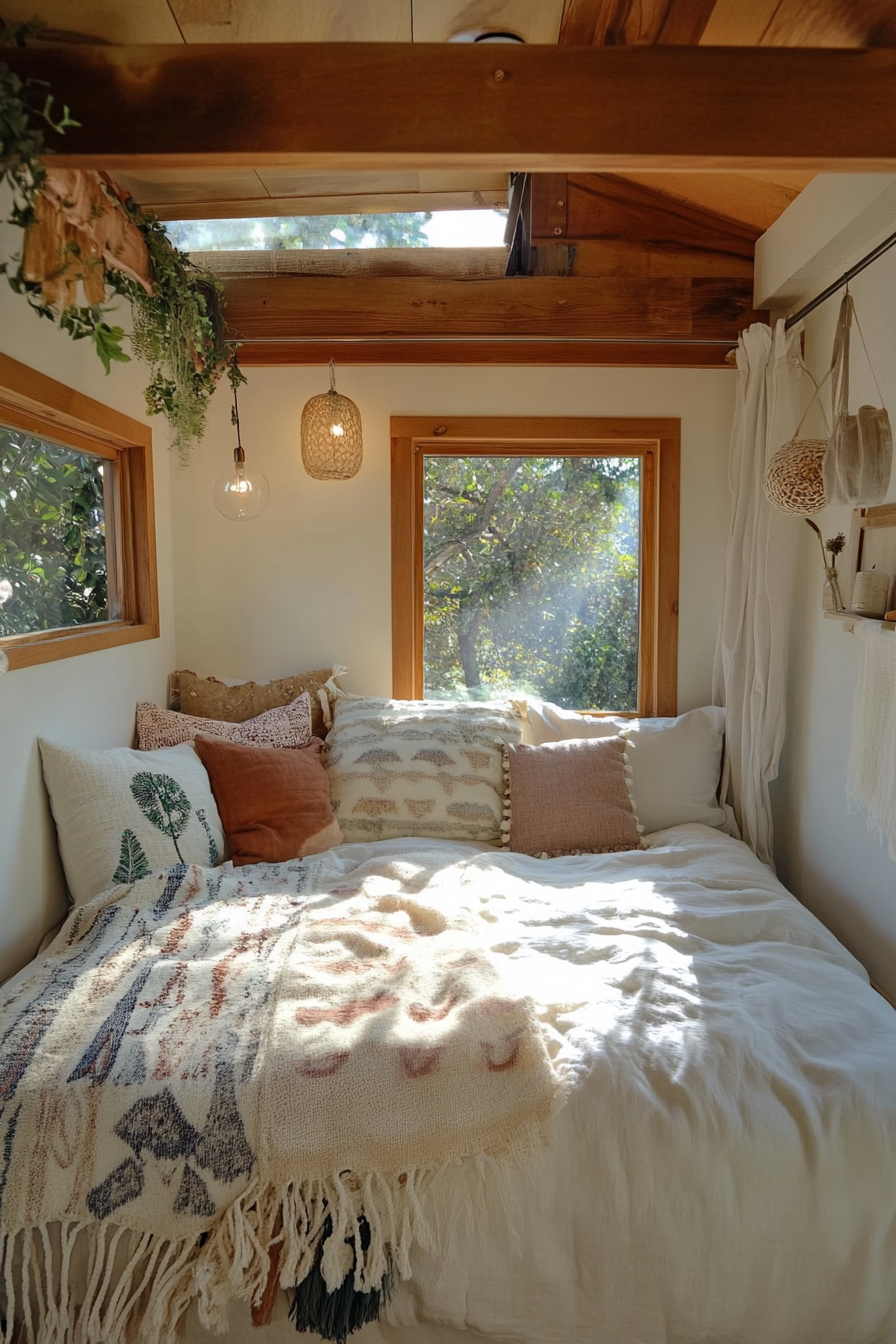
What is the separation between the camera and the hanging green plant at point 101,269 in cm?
131

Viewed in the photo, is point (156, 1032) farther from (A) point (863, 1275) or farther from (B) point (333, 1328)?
(A) point (863, 1275)

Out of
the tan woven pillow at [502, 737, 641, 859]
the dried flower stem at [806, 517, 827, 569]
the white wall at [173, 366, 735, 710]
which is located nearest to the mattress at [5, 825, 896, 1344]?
the tan woven pillow at [502, 737, 641, 859]

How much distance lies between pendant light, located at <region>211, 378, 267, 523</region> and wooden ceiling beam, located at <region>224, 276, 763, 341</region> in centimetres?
42

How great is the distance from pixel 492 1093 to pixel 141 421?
2215 millimetres

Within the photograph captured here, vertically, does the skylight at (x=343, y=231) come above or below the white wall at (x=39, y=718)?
above

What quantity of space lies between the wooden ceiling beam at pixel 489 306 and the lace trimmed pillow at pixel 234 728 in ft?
4.31

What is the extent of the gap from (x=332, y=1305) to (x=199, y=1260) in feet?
0.69

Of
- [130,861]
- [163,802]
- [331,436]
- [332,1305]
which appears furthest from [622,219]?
[332,1305]

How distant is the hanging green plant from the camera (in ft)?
4.30

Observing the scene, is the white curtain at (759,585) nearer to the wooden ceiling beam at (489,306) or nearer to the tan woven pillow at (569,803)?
the wooden ceiling beam at (489,306)

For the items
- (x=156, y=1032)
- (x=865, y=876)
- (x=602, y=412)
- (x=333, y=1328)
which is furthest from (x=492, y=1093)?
(x=602, y=412)

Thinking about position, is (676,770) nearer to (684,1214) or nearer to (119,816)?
(684,1214)

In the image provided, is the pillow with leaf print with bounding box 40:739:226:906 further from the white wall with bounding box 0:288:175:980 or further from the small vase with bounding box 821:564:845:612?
the small vase with bounding box 821:564:845:612

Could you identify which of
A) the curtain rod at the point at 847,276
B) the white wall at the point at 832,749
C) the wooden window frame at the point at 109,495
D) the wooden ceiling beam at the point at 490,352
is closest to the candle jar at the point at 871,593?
the white wall at the point at 832,749
